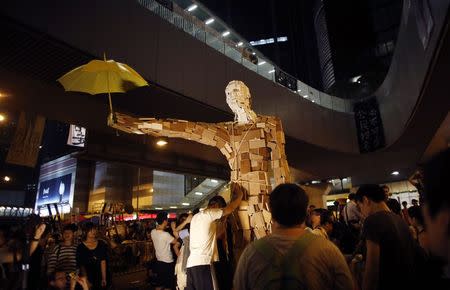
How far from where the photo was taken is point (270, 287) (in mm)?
→ 1686

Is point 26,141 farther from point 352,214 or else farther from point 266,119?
point 352,214

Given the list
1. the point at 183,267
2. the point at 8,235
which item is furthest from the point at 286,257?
the point at 8,235

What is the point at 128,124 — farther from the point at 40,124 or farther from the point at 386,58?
the point at 386,58

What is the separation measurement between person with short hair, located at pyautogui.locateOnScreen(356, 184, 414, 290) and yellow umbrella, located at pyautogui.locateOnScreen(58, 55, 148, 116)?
3063 mm

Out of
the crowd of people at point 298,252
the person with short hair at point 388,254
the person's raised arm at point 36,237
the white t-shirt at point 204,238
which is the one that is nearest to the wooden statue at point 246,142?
the crowd of people at point 298,252

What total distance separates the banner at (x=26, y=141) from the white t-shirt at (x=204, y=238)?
6330 mm

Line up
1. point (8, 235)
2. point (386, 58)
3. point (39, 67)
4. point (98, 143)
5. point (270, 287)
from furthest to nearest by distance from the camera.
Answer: point (386, 58) → point (98, 143) → point (39, 67) → point (8, 235) → point (270, 287)

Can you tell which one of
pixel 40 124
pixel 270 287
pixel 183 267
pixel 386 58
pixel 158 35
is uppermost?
pixel 386 58

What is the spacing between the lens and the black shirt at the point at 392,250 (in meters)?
2.63

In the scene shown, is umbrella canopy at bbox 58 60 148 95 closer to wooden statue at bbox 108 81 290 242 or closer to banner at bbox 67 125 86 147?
wooden statue at bbox 108 81 290 242

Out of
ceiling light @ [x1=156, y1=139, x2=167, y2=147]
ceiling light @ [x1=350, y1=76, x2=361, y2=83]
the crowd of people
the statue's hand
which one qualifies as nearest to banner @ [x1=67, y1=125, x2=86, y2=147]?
ceiling light @ [x1=156, y1=139, x2=167, y2=147]

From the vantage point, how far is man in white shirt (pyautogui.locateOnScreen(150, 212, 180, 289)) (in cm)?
643

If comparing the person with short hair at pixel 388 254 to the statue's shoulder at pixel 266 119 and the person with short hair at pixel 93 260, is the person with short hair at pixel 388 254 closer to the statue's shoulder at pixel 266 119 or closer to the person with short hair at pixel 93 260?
the statue's shoulder at pixel 266 119

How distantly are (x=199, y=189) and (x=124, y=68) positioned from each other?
20496 mm
